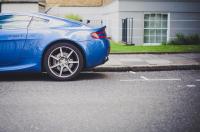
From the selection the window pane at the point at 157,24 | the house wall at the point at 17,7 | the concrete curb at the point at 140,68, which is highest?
A: the house wall at the point at 17,7

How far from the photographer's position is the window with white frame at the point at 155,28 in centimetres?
1942

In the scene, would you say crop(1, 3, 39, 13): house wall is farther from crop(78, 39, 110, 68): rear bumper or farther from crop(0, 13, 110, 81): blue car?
crop(78, 39, 110, 68): rear bumper

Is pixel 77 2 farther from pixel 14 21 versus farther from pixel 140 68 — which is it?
pixel 14 21

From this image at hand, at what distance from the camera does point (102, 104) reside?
20.2 feet

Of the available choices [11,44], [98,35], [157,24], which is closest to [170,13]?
[157,24]

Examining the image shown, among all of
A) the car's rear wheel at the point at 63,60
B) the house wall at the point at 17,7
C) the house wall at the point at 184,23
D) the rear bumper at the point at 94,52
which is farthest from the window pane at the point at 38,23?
the house wall at the point at 17,7

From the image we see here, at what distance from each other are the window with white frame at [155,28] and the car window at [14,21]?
37.9 ft

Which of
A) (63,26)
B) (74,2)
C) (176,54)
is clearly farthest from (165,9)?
(74,2)

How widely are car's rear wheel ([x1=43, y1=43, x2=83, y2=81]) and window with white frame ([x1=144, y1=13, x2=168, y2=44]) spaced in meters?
11.4

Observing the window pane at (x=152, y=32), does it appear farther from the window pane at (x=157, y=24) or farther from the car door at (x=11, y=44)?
the car door at (x=11, y=44)

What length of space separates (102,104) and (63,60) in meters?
2.48

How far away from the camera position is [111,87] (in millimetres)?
7637

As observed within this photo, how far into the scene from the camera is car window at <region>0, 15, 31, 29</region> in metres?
8.47

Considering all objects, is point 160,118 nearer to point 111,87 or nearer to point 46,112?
point 46,112
